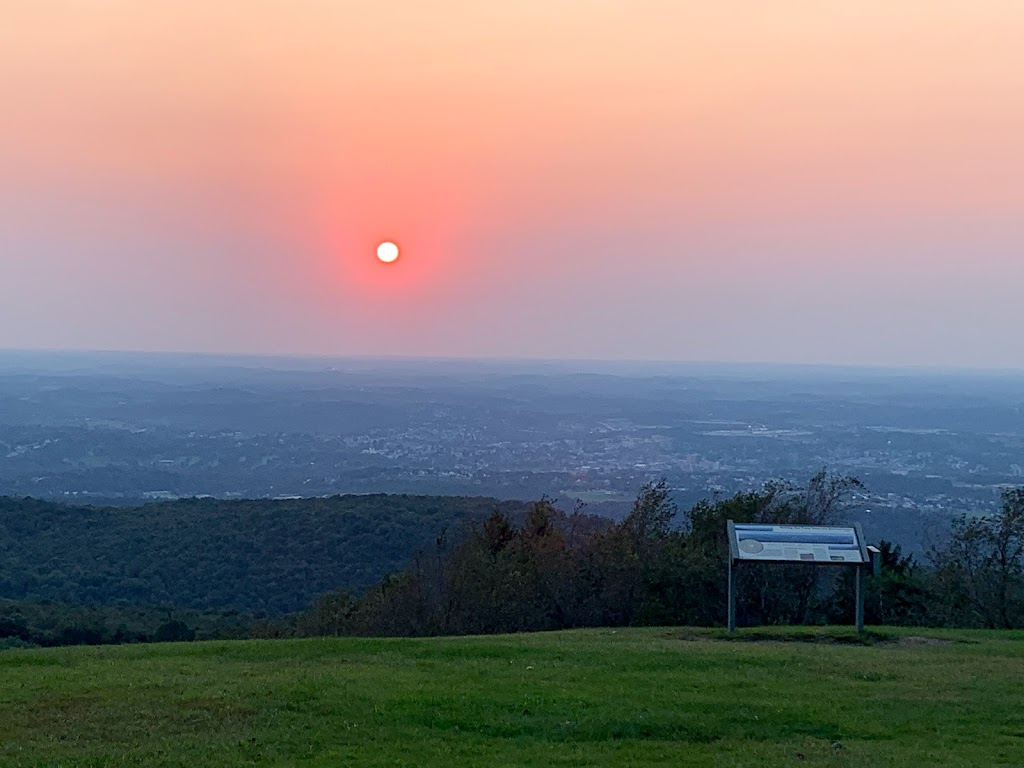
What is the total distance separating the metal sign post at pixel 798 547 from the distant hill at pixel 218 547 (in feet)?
82.2

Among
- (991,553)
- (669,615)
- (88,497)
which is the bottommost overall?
(88,497)

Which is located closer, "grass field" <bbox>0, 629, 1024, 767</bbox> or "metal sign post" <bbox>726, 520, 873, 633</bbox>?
"grass field" <bbox>0, 629, 1024, 767</bbox>

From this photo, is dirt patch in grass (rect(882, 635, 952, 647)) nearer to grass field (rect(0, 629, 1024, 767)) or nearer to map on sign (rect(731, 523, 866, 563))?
grass field (rect(0, 629, 1024, 767))

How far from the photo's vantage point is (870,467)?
77750mm

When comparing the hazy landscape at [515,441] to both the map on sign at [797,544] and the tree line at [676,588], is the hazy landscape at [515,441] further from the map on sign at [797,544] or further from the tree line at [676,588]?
the map on sign at [797,544]

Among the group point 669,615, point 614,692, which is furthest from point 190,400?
point 614,692

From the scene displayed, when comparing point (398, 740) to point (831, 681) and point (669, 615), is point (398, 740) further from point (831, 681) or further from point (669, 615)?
point (669, 615)

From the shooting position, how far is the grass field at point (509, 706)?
9938 mm

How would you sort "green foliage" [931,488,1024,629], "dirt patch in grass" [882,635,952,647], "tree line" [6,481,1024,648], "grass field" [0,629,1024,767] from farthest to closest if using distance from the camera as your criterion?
"tree line" [6,481,1024,648] < "green foliage" [931,488,1024,629] < "dirt patch in grass" [882,635,952,647] < "grass field" [0,629,1024,767]

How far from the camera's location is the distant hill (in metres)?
44.0

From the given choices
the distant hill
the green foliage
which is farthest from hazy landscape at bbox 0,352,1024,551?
the green foliage

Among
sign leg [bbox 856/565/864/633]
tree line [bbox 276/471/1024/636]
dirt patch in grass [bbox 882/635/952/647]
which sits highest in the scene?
sign leg [bbox 856/565/864/633]

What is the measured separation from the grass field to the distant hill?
27798 millimetres

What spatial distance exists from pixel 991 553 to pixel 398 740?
18343 mm
